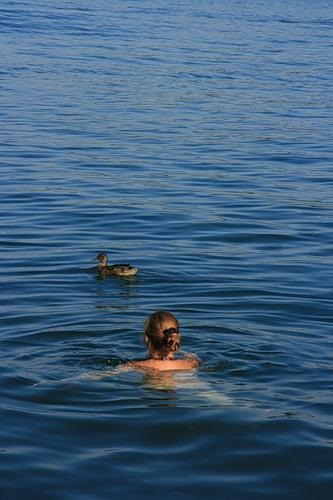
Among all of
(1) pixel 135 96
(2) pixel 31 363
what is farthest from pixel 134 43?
(2) pixel 31 363

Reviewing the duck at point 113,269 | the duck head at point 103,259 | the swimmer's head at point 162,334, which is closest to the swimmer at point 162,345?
the swimmer's head at point 162,334

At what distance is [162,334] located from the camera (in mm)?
8578

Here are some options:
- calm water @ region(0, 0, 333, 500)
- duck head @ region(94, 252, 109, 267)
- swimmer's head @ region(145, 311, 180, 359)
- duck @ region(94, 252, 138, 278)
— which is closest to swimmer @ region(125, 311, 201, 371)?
swimmer's head @ region(145, 311, 180, 359)

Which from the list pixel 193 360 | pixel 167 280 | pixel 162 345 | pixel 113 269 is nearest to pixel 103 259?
pixel 113 269

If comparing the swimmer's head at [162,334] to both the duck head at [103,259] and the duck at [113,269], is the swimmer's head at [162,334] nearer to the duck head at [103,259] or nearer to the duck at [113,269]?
the duck at [113,269]

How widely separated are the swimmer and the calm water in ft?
0.41

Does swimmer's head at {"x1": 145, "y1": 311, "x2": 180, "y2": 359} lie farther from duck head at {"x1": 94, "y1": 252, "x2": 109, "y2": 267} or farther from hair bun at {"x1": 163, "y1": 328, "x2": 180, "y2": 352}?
duck head at {"x1": 94, "y1": 252, "x2": 109, "y2": 267}

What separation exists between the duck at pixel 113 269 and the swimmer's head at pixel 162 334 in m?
3.13

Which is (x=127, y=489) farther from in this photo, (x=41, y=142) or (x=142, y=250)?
(x=41, y=142)

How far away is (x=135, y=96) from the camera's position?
26.8 m

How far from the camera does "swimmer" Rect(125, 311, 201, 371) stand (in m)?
8.52

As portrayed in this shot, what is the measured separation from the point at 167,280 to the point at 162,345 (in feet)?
12.2

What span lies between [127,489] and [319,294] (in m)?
5.32

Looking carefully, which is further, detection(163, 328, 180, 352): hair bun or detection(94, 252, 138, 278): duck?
detection(94, 252, 138, 278): duck
